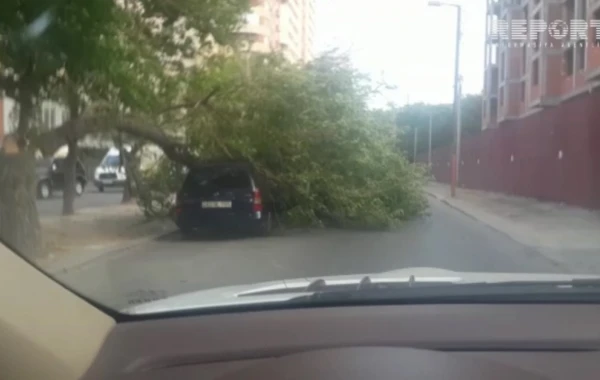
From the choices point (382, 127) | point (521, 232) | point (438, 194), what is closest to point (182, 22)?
point (382, 127)

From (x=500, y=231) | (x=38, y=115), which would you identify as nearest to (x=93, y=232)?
(x=38, y=115)

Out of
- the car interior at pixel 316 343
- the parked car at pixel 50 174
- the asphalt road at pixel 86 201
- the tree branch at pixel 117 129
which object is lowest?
the car interior at pixel 316 343

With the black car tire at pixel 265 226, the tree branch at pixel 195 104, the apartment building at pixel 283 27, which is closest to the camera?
the tree branch at pixel 195 104

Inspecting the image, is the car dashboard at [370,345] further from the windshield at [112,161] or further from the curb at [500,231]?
the curb at [500,231]

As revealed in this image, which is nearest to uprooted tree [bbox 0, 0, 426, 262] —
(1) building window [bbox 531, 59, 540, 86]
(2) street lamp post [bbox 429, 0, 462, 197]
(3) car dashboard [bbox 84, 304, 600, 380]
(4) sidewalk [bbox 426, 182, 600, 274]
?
(2) street lamp post [bbox 429, 0, 462, 197]

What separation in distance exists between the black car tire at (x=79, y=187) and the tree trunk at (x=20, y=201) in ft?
2.41

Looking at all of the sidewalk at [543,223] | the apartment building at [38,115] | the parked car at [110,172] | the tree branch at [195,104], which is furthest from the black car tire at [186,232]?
the sidewalk at [543,223]

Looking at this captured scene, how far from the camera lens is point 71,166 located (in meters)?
5.23

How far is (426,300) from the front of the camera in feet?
10.2

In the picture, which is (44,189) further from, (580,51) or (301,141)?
(580,51)

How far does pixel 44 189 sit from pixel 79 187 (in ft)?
2.41

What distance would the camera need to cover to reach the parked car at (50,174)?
4653 mm

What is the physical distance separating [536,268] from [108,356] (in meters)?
4.76

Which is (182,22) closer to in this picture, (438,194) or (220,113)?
(220,113)
